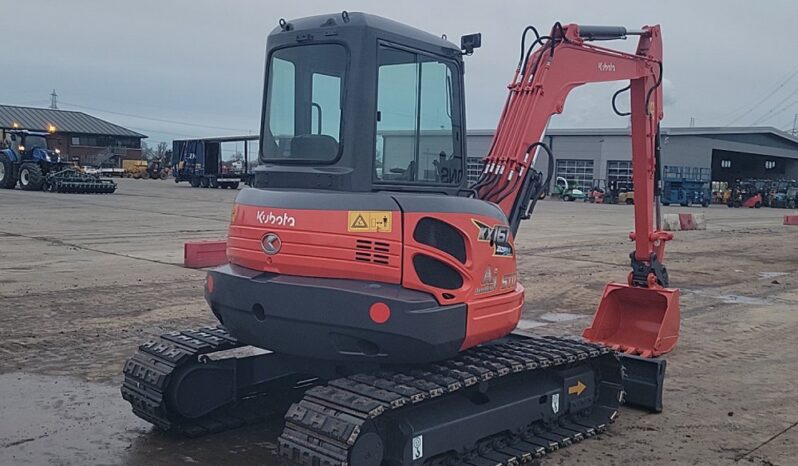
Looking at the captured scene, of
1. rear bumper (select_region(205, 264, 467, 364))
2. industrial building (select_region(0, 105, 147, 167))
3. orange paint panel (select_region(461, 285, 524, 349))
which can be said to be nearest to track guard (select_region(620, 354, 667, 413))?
orange paint panel (select_region(461, 285, 524, 349))

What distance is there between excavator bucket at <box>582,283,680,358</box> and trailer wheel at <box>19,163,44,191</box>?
33893 mm

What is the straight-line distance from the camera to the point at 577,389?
6.17 metres

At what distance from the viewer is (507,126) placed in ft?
22.0

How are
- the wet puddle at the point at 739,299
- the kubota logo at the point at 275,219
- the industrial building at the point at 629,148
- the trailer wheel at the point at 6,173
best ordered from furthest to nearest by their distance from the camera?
the industrial building at the point at 629,148, the trailer wheel at the point at 6,173, the wet puddle at the point at 739,299, the kubota logo at the point at 275,219

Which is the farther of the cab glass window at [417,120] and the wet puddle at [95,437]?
the wet puddle at [95,437]

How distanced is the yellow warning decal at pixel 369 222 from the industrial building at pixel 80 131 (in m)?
73.5

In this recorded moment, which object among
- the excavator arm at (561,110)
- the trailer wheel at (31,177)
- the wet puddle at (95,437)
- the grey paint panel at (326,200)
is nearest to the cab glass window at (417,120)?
the grey paint panel at (326,200)

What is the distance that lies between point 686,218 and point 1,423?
26701 millimetres

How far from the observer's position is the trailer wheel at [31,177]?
36.2 meters

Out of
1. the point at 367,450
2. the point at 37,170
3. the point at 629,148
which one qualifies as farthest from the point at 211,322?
the point at 629,148

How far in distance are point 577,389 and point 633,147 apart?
3128 mm

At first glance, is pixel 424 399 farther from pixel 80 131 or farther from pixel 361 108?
pixel 80 131

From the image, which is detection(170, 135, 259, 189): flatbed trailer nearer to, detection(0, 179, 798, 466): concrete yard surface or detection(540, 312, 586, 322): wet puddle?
detection(0, 179, 798, 466): concrete yard surface

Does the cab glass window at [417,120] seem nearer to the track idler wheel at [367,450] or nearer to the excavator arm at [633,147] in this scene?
the excavator arm at [633,147]
